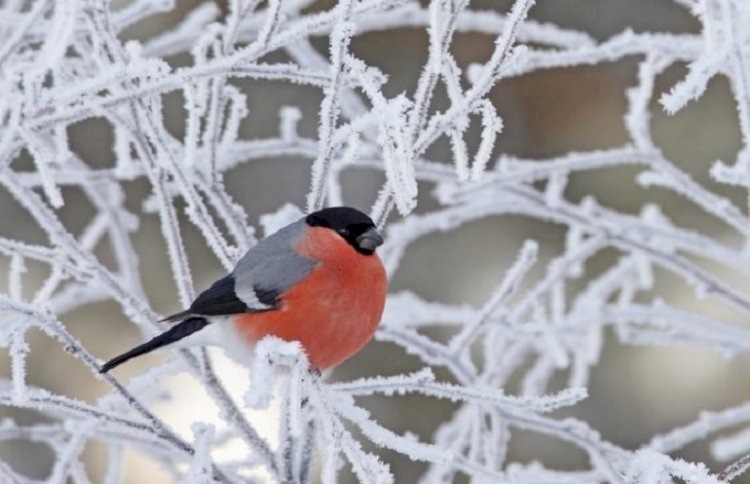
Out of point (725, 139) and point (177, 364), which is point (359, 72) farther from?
point (725, 139)

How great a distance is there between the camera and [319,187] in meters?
2.26

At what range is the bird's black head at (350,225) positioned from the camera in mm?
2715

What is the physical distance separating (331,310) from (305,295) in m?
0.07

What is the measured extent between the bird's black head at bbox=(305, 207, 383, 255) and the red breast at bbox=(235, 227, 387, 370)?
2cm

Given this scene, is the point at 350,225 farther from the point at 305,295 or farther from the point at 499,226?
the point at 499,226

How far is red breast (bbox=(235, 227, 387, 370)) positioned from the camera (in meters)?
2.62

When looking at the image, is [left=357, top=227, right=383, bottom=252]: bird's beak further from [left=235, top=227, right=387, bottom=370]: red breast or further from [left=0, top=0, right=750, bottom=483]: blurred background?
[left=0, top=0, right=750, bottom=483]: blurred background

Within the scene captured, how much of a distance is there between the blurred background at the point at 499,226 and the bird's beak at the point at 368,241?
380 centimetres

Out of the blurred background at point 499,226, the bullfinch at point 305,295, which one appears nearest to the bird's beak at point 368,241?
the bullfinch at point 305,295

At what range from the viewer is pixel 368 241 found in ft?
8.86

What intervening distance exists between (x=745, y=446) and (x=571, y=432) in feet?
2.45

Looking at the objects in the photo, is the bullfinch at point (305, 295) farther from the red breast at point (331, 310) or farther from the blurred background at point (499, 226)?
→ the blurred background at point (499, 226)

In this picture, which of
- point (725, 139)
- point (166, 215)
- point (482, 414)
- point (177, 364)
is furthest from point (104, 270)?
point (725, 139)

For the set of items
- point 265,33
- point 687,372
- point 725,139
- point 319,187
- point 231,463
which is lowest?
point 231,463
